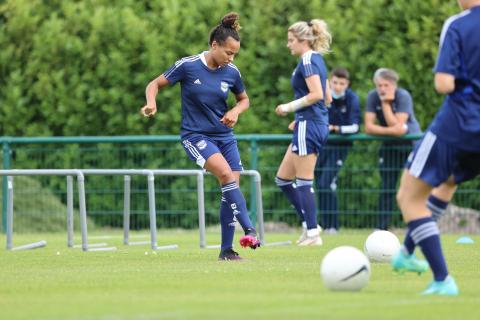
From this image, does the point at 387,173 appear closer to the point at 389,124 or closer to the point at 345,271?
the point at 389,124

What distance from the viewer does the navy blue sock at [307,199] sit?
15.3 m

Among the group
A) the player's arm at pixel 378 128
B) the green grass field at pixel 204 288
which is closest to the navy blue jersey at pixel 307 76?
the green grass field at pixel 204 288

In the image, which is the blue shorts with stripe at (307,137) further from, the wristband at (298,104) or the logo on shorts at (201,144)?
the logo on shorts at (201,144)

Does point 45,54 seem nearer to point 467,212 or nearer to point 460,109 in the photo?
point 467,212

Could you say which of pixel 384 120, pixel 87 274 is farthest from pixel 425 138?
pixel 384 120

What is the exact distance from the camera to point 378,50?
19703mm

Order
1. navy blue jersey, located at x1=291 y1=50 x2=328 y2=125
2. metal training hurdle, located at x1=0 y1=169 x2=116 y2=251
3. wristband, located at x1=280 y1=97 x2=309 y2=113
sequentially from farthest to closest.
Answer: navy blue jersey, located at x1=291 y1=50 x2=328 y2=125 → wristband, located at x1=280 y1=97 x2=309 y2=113 → metal training hurdle, located at x1=0 y1=169 x2=116 y2=251

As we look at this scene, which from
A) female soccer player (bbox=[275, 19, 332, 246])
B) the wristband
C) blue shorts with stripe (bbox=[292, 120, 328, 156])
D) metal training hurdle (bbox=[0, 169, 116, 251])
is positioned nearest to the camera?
metal training hurdle (bbox=[0, 169, 116, 251])

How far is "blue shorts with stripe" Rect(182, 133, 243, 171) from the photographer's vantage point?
12.2 meters

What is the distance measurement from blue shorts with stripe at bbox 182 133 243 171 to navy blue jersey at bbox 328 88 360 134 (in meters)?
6.13

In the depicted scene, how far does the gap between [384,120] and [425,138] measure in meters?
10.1

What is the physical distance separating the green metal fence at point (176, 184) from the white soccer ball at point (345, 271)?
33.0 ft

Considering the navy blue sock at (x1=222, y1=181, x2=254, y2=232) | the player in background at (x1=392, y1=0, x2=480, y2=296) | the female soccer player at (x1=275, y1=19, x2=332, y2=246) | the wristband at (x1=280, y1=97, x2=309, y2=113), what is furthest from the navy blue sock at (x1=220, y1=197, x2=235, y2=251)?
the player in background at (x1=392, y1=0, x2=480, y2=296)

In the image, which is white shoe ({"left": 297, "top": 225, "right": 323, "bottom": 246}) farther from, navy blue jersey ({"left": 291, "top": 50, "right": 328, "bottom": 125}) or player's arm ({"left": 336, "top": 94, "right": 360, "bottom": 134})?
player's arm ({"left": 336, "top": 94, "right": 360, "bottom": 134})
